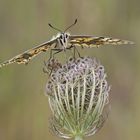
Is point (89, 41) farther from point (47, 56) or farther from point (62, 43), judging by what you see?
point (47, 56)

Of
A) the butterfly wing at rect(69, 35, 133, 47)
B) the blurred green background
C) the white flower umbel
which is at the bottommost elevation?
the white flower umbel

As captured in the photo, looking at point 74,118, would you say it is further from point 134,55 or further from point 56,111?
point 134,55

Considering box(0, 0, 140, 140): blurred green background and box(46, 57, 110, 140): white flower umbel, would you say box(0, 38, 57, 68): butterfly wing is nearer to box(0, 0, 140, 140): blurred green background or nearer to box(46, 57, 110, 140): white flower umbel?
box(46, 57, 110, 140): white flower umbel

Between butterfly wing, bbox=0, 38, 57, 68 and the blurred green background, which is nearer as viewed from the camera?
butterfly wing, bbox=0, 38, 57, 68

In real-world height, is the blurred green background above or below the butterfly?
above

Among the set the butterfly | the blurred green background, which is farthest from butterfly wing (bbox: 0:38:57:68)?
the blurred green background

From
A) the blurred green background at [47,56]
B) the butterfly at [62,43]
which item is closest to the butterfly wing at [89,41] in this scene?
the butterfly at [62,43]

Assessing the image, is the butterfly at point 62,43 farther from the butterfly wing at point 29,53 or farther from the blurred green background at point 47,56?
the blurred green background at point 47,56
